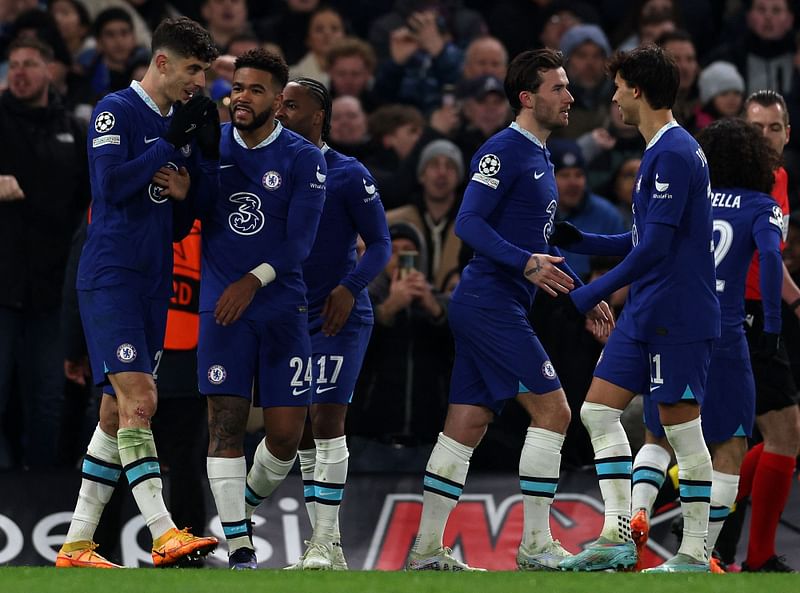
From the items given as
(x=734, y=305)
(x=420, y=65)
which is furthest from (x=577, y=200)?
(x=734, y=305)

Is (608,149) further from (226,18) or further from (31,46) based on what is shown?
(31,46)

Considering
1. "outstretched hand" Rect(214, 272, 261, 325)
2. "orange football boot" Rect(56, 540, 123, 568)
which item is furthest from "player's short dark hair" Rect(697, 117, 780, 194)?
"orange football boot" Rect(56, 540, 123, 568)

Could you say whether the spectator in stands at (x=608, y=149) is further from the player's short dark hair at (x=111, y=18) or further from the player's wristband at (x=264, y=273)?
the player's wristband at (x=264, y=273)

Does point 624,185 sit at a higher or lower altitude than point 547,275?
higher

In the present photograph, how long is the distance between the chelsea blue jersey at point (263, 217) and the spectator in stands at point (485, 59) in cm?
572

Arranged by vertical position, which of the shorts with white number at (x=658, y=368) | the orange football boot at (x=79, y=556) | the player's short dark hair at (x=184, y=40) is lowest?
the orange football boot at (x=79, y=556)

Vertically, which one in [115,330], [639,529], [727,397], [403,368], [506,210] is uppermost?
[506,210]

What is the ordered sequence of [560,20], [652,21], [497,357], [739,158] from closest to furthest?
[497,357] → [739,158] → [652,21] → [560,20]

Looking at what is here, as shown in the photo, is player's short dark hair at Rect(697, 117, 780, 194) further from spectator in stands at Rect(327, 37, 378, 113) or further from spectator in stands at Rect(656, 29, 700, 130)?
spectator in stands at Rect(327, 37, 378, 113)

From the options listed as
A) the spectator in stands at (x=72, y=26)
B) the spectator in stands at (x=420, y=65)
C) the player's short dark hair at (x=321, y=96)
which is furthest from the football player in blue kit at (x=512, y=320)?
the spectator in stands at (x=72, y=26)

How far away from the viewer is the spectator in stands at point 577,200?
1109 cm

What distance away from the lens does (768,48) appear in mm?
13539

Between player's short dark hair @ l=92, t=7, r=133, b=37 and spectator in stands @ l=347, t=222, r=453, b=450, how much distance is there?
399 centimetres

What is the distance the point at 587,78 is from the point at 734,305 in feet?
17.7
